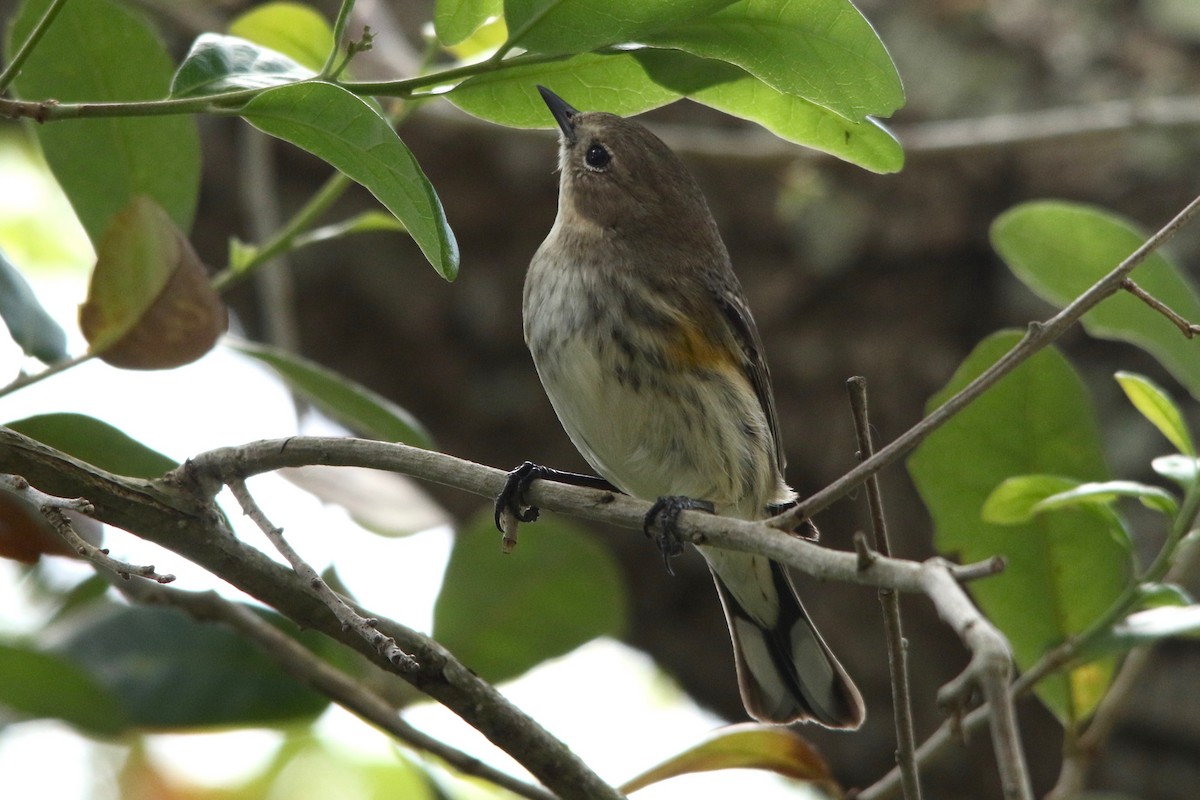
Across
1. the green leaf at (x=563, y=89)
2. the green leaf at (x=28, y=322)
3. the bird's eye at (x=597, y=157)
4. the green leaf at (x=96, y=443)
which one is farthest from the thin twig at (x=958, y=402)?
the bird's eye at (x=597, y=157)

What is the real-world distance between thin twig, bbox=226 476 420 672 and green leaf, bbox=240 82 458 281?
424 mm

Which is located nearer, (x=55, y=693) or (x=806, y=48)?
(x=806, y=48)

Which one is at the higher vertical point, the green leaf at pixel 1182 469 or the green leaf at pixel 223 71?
the green leaf at pixel 223 71

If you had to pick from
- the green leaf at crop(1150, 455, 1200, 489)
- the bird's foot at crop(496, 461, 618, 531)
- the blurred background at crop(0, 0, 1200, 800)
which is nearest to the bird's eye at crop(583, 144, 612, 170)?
the bird's foot at crop(496, 461, 618, 531)

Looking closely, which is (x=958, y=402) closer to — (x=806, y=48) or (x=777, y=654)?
(x=806, y=48)

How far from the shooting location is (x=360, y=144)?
1.54 metres

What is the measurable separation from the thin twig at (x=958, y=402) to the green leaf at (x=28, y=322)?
122 cm

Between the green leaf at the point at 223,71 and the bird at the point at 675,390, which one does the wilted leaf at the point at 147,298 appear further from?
the bird at the point at 675,390

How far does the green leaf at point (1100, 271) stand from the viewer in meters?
2.40

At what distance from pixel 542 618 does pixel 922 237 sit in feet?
9.90

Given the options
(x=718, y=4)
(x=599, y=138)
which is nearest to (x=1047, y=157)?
(x=599, y=138)

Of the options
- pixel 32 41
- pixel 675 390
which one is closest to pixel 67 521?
pixel 32 41

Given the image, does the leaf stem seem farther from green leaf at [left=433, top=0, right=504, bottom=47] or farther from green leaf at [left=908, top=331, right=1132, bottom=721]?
green leaf at [left=908, top=331, right=1132, bottom=721]

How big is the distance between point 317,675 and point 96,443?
0.54 m
